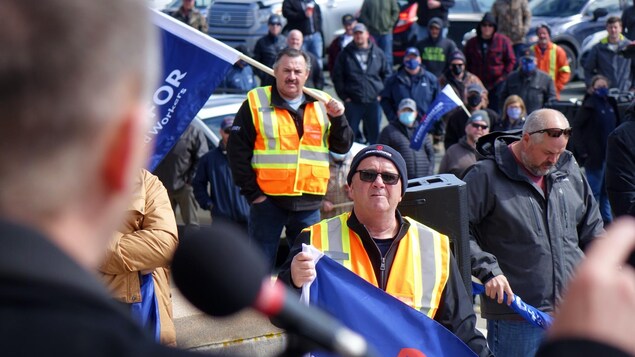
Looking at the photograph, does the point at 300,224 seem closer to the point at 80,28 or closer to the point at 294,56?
the point at 294,56

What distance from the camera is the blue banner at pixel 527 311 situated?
18.6ft

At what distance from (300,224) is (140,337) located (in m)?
7.29

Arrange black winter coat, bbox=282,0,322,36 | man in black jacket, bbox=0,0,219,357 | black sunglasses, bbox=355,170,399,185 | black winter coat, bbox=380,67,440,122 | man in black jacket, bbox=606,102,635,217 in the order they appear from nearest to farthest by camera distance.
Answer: man in black jacket, bbox=0,0,219,357 → black sunglasses, bbox=355,170,399,185 → man in black jacket, bbox=606,102,635,217 → black winter coat, bbox=380,67,440,122 → black winter coat, bbox=282,0,322,36

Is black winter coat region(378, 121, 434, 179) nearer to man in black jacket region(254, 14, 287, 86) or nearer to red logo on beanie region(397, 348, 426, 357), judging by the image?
man in black jacket region(254, 14, 287, 86)

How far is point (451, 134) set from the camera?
12453mm

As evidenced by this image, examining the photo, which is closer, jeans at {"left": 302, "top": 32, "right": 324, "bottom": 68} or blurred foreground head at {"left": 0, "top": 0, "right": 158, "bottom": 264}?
blurred foreground head at {"left": 0, "top": 0, "right": 158, "bottom": 264}

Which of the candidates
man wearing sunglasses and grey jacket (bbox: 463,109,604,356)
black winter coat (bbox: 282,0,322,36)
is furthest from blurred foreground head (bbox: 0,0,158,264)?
black winter coat (bbox: 282,0,322,36)

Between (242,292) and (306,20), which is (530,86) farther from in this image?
(242,292)

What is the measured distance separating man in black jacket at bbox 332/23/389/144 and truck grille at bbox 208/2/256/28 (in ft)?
12.7

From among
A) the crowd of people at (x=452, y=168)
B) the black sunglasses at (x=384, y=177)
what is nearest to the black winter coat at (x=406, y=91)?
the crowd of people at (x=452, y=168)

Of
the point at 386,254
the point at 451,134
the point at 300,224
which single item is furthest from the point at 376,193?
the point at 451,134

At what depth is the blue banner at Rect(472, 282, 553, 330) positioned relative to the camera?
566 centimetres

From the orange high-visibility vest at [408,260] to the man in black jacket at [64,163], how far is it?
3748 mm

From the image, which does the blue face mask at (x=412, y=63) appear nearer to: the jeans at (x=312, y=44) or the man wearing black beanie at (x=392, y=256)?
the jeans at (x=312, y=44)
